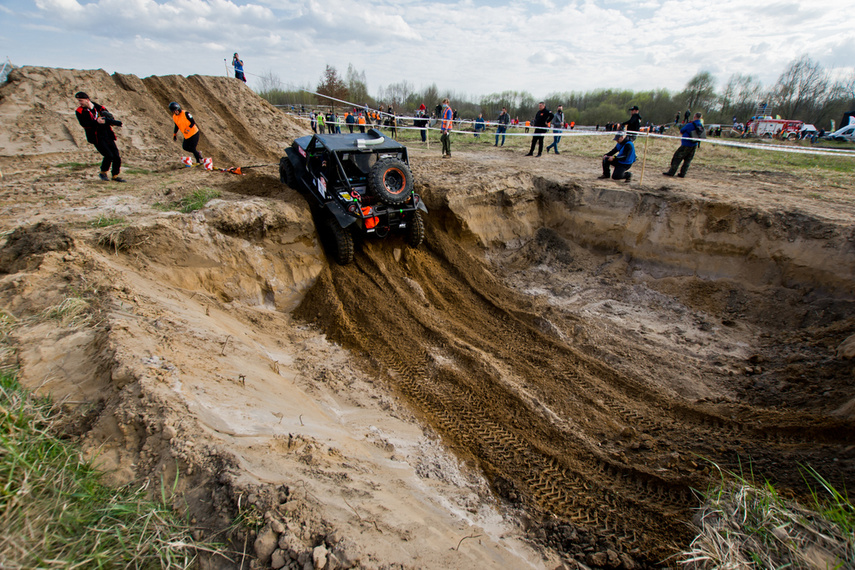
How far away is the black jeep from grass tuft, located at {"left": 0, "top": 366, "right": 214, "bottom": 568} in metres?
4.97

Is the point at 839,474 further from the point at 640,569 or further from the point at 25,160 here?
the point at 25,160

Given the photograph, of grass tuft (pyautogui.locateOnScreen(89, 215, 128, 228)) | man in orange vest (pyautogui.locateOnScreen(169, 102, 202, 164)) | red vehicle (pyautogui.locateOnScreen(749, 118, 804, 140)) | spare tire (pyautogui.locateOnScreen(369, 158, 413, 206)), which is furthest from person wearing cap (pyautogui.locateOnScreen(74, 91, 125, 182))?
red vehicle (pyautogui.locateOnScreen(749, 118, 804, 140))

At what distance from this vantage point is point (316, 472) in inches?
113

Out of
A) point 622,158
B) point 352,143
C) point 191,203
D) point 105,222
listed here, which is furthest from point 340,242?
point 622,158

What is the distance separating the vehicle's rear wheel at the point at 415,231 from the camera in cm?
769

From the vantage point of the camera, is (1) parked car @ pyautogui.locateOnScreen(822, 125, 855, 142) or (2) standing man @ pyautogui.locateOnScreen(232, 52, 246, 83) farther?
(1) parked car @ pyautogui.locateOnScreen(822, 125, 855, 142)

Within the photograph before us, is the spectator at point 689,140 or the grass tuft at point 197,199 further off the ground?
the spectator at point 689,140

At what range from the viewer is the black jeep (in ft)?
22.4

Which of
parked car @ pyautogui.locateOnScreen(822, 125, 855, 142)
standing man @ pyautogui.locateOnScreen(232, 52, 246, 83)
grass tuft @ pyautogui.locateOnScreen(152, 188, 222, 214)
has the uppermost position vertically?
standing man @ pyautogui.locateOnScreen(232, 52, 246, 83)

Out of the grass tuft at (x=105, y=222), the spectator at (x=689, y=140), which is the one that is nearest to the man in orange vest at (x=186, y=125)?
the grass tuft at (x=105, y=222)

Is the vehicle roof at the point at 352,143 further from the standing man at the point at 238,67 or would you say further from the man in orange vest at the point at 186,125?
the standing man at the point at 238,67

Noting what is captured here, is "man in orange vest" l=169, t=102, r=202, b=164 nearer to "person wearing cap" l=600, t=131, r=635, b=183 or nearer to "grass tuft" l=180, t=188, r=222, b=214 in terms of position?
"grass tuft" l=180, t=188, r=222, b=214

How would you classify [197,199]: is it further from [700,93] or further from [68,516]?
[700,93]

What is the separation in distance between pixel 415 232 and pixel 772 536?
6.42 metres
